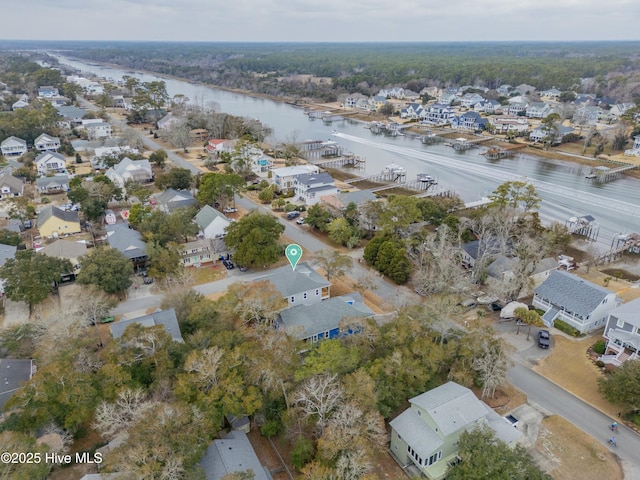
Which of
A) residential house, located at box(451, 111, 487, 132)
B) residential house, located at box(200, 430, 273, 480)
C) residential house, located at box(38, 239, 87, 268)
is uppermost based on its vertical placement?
residential house, located at box(451, 111, 487, 132)

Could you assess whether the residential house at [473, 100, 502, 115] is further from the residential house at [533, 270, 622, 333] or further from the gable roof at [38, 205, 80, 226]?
the gable roof at [38, 205, 80, 226]

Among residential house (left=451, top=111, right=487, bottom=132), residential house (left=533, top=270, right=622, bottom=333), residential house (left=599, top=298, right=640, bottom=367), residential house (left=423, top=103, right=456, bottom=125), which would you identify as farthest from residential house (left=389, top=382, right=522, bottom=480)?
residential house (left=423, top=103, right=456, bottom=125)

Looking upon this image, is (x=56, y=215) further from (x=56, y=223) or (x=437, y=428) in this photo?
(x=437, y=428)

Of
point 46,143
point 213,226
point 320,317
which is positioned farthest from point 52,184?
point 320,317

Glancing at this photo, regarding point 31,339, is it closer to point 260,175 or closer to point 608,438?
point 608,438

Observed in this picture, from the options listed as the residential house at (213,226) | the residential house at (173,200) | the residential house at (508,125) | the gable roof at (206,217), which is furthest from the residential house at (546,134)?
the residential house at (213,226)

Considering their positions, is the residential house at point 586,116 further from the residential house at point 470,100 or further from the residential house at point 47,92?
the residential house at point 47,92

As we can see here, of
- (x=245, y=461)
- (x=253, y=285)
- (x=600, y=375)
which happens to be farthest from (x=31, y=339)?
(x=600, y=375)
